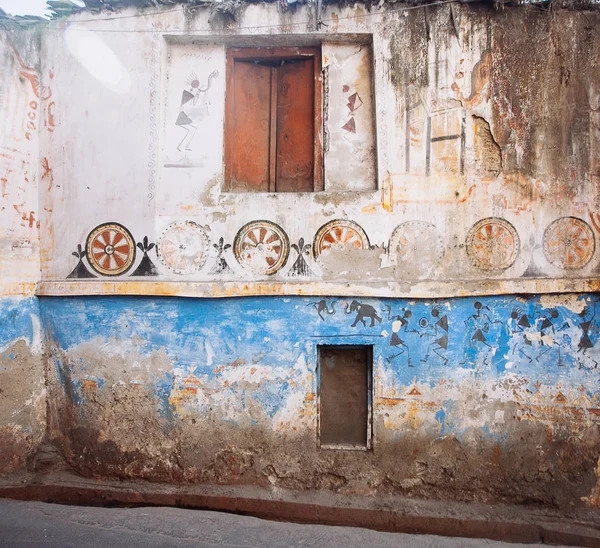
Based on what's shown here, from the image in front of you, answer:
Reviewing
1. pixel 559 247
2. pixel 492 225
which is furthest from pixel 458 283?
pixel 559 247

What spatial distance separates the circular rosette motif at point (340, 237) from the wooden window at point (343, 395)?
0.98 m

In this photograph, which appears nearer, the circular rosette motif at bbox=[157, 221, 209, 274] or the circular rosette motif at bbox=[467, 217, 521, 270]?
the circular rosette motif at bbox=[467, 217, 521, 270]

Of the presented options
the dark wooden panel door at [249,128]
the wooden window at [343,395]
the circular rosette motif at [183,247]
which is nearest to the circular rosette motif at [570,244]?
the wooden window at [343,395]

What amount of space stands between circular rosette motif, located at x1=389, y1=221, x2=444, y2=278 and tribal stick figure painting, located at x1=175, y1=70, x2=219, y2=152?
7.30ft

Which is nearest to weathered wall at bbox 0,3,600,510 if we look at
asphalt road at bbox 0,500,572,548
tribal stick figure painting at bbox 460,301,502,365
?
tribal stick figure painting at bbox 460,301,502,365

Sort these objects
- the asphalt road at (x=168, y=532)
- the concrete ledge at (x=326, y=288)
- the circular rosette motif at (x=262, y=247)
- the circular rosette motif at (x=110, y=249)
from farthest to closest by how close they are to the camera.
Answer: the circular rosette motif at (x=110, y=249) → the circular rosette motif at (x=262, y=247) → the concrete ledge at (x=326, y=288) → the asphalt road at (x=168, y=532)

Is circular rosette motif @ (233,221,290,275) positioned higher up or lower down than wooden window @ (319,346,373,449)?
higher up

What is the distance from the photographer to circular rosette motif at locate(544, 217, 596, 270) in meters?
4.54

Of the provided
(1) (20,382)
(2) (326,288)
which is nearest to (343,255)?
(2) (326,288)

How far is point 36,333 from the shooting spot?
4.84 meters

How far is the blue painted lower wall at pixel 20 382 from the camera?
4.64m

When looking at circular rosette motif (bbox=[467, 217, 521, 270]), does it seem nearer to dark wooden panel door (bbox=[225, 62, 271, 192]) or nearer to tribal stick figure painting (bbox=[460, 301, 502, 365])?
tribal stick figure painting (bbox=[460, 301, 502, 365])

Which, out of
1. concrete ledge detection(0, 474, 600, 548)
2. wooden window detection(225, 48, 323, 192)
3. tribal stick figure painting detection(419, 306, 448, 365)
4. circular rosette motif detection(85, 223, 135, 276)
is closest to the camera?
concrete ledge detection(0, 474, 600, 548)

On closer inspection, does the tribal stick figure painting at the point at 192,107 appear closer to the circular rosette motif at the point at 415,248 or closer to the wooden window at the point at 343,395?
the circular rosette motif at the point at 415,248
